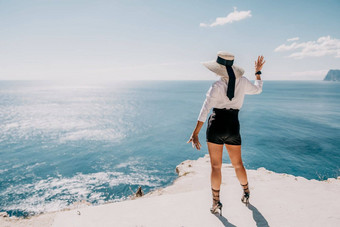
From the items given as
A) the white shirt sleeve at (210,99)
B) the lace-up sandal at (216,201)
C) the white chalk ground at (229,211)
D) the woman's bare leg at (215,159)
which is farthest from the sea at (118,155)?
the white shirt sleeve at (210,99)

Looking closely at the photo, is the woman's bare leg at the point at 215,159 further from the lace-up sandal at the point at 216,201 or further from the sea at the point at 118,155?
the sea at the point at 118,155

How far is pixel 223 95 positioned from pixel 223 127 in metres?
0.61

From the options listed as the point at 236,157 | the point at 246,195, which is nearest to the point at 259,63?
the point at 236,157

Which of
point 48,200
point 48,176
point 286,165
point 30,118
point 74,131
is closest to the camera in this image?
point 48,200

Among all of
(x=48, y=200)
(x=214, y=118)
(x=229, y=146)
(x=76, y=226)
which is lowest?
(x=48, y=200)

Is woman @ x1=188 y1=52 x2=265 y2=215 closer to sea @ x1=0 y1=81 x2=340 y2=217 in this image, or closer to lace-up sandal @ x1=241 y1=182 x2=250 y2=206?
lace-up sandal @ x1=241 y1=182 x2=250 y2=206

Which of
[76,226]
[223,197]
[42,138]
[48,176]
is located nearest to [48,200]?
[48,176]

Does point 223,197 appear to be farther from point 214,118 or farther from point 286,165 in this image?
point 286,165

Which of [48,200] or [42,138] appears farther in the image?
[42,138]

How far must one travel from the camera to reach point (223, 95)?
3408 millimetres

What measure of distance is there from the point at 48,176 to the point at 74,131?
2162 cm

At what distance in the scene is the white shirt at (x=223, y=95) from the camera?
11.0 feet

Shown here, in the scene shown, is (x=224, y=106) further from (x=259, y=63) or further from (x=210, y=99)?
(x=259, y=63)

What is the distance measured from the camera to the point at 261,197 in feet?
14.8
